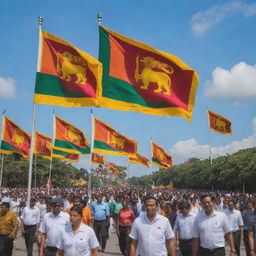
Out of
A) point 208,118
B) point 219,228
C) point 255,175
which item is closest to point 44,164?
point 255,175

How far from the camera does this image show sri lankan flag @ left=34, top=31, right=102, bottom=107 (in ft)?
29.3

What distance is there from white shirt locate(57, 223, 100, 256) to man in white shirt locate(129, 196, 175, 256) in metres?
0.52

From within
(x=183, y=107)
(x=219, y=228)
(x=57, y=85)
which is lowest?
(x=219, y=228)

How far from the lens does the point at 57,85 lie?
9109 millimetres

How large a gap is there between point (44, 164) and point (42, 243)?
7192 cm

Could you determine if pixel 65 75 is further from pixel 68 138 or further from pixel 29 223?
pixel 68 138

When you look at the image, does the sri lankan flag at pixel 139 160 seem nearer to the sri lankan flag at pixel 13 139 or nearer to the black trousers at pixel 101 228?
the sri lankan flag at pixel 13 139

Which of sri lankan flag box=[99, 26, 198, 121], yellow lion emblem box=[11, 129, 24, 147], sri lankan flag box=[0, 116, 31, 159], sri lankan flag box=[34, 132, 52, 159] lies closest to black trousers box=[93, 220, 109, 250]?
sri lankan flag box=[99, 26, 198, 121]

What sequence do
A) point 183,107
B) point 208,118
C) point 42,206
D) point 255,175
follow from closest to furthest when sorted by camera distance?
1. point 183,107
2. point 42,206
3. point 208,118
4. point 255,175

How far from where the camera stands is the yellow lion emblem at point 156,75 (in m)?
8.47

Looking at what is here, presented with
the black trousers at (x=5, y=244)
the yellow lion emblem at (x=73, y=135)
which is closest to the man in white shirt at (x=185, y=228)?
the black trousers at (x=5, y=244)

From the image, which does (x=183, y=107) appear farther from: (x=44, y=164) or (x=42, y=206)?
(x=44, y=164)

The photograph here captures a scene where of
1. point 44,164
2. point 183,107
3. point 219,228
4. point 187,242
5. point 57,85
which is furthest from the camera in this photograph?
point 44,164

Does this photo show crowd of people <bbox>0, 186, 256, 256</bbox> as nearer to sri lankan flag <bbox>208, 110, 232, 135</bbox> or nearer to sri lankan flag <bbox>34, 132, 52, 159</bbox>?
sri lankan flag <bbox>34, 132, 52, 159</bbox>
